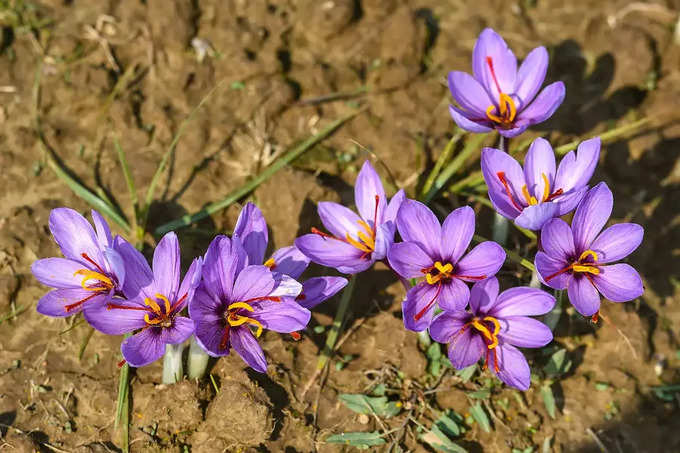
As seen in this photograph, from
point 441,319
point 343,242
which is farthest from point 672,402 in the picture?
point 343,242

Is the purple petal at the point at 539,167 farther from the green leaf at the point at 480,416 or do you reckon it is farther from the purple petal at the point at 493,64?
the green leaf at the point at 480,416

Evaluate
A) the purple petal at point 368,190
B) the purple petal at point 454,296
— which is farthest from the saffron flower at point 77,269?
the purple petal at point 454,296

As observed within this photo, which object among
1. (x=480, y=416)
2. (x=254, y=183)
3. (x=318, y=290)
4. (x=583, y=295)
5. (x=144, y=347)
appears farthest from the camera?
(x=254, y=183)

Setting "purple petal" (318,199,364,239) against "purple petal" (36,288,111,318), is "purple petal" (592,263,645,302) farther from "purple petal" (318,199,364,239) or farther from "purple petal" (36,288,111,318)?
"purple petal" (36,288,111,318)

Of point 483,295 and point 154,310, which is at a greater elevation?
point 483,295

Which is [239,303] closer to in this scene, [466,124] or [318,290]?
[318,290]

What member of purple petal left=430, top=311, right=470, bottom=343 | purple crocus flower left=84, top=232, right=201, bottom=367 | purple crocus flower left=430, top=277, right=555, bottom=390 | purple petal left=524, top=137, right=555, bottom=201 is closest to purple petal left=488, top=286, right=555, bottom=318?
purple crocus flower left=430, top=277, right=555, bottom=390

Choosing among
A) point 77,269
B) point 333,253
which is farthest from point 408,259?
point 77,269
